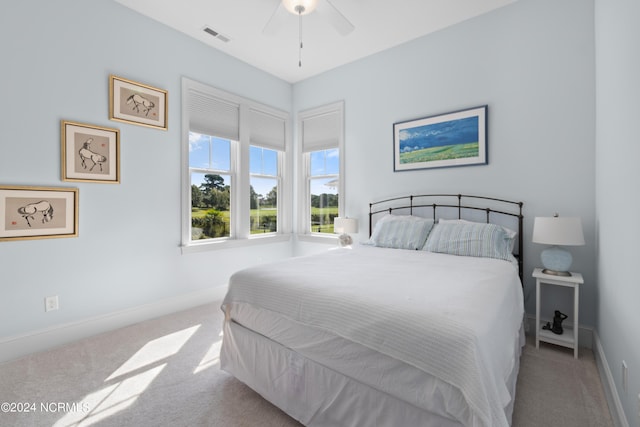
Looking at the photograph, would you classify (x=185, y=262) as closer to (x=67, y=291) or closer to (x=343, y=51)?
(x=67, y=291)

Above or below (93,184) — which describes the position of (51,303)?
below

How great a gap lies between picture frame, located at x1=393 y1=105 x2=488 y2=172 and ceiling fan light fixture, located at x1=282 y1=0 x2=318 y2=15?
159cm

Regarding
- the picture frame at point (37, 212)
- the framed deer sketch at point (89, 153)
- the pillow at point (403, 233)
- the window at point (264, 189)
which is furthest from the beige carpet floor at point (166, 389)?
the window at point (264, 189)

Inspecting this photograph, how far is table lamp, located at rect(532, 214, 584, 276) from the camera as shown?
87.6 inches

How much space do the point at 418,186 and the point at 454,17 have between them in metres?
1.79

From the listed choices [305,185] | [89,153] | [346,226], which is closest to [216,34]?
[89,153]

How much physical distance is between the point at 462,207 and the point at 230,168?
2893mm

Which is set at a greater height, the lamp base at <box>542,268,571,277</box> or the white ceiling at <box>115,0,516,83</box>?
Result: the white ceiling at <box>115,0,516,83</box>

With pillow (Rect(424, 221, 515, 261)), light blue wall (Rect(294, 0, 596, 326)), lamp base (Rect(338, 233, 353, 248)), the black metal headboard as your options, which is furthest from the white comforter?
lamp base (Rect(338, 233, 353, 248))

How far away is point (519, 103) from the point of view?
279cm

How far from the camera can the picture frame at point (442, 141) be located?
3.02m

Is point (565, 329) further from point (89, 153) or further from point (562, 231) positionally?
point (89, 153)

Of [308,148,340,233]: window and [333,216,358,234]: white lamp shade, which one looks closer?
[333,216,358,234]: white lamp shade

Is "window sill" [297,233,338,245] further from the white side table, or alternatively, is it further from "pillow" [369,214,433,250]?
the white side table
